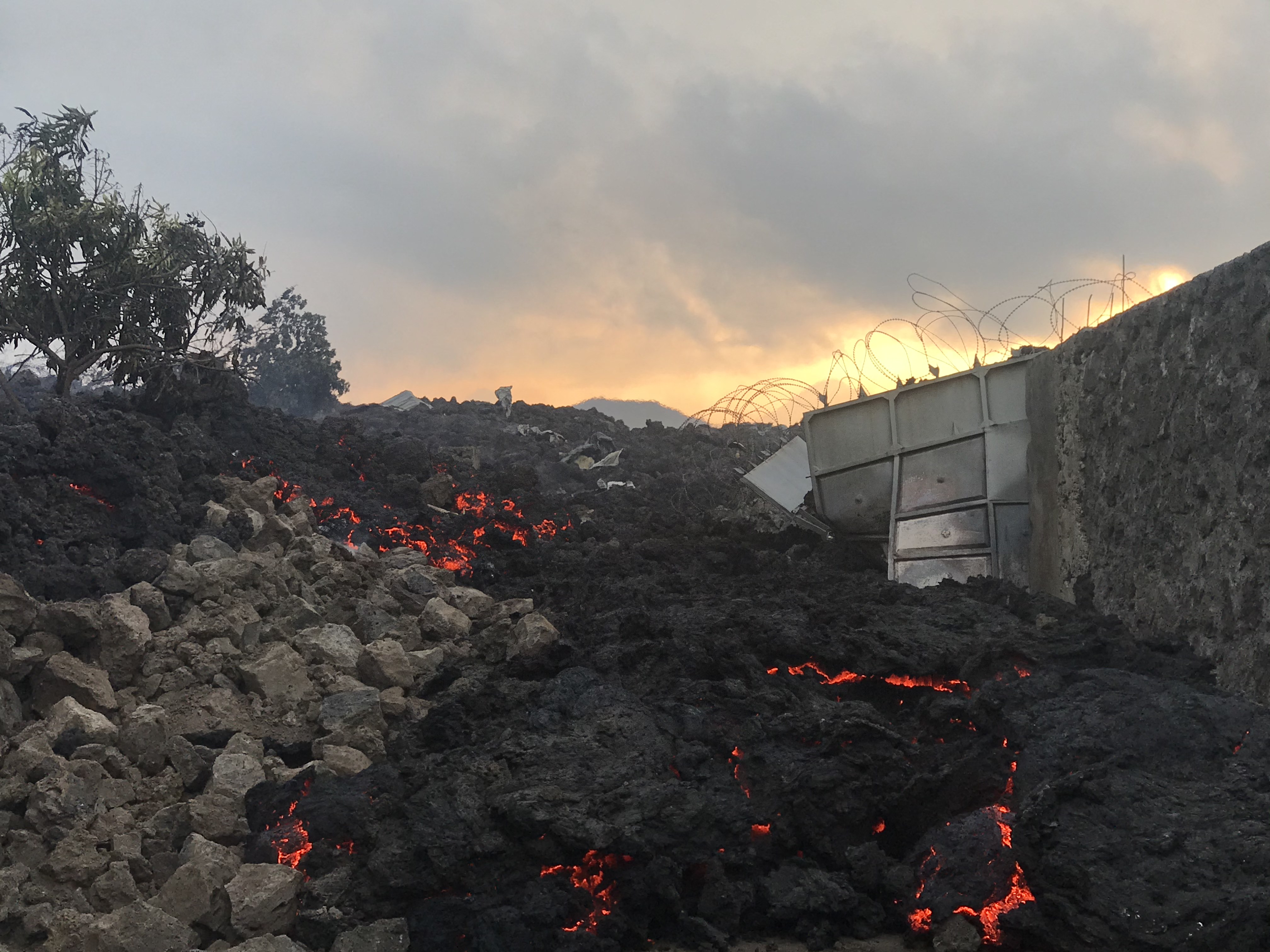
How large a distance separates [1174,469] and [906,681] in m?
2.73

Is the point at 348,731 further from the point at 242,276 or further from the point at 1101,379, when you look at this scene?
the point at 242,276

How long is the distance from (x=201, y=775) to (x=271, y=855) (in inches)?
47.9

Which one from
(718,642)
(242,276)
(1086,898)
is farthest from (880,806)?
(242,276)

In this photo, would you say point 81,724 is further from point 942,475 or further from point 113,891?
point 942,475

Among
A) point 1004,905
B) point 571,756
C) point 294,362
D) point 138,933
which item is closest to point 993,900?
point 1004,905

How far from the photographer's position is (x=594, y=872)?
5891mm

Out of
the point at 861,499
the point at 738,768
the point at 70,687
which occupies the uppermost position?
the point at 861,499

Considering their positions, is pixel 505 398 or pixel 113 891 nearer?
pixel 113 891

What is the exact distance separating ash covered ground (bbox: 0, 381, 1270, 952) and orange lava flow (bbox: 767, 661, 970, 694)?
26 mm

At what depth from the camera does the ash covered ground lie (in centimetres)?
554

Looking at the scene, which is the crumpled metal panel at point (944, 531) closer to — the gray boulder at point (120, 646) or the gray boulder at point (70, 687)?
the gray boulder at point (120, 646)

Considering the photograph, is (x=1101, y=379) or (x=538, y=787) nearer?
(x=538, y=787)

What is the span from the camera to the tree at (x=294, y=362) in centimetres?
4088

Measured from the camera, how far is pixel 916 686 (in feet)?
24.1
